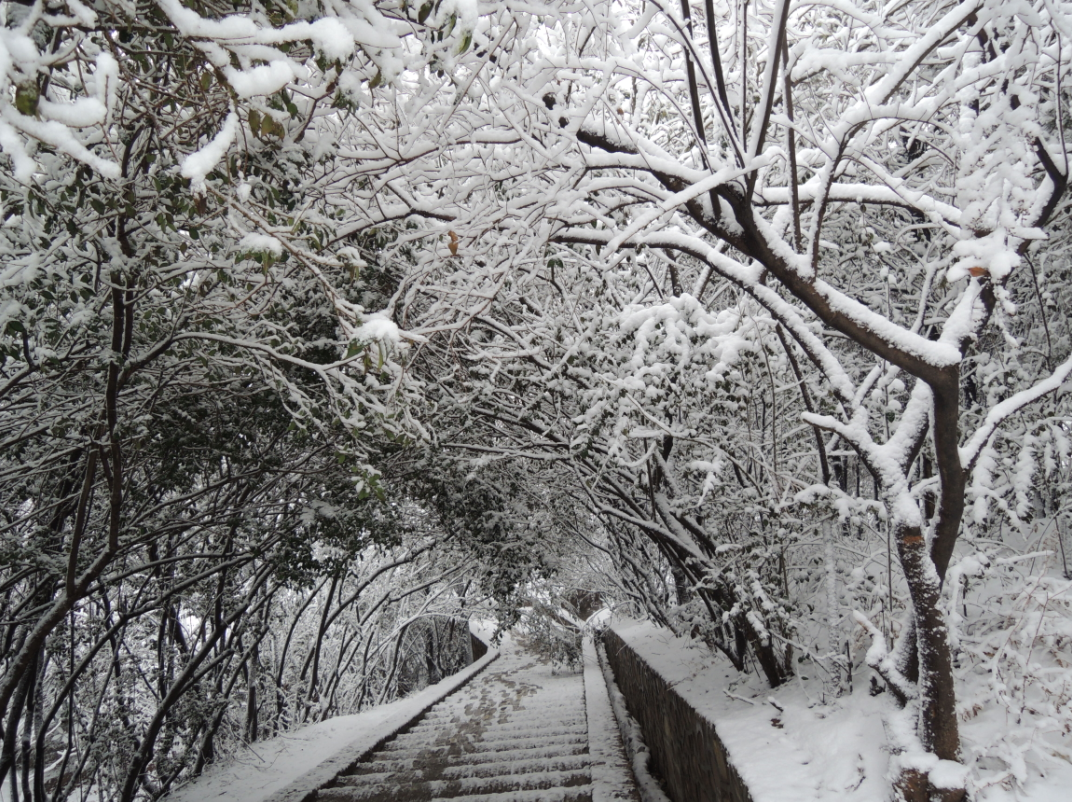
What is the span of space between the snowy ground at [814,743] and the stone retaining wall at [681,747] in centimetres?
11

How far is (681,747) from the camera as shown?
15.1 ft

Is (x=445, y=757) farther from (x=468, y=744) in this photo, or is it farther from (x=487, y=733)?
(x=487, y=733)

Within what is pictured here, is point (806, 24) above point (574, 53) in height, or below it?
above

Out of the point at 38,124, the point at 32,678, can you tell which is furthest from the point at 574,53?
the point at 32,678

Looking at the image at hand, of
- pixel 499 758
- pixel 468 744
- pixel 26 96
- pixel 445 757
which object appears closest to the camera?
pixel 26 96

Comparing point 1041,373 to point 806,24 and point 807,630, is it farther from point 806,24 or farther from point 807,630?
point 806,24

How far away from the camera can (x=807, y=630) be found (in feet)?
13.1

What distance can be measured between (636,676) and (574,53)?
7.16 meters

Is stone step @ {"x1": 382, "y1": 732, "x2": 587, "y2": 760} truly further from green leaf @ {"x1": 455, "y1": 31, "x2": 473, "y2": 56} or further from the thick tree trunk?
green leaf @ {"x1": 455, "y1": 31, "x2": 473, "y2": 56}

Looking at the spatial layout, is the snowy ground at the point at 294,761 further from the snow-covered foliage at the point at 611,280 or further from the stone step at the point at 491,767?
the snow-covered foliage at the point at 611,280

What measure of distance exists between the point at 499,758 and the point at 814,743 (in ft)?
15.8

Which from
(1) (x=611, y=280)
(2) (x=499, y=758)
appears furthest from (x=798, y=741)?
(2) (x=499, y=758)

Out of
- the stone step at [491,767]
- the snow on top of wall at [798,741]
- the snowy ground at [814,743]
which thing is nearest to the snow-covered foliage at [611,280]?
the snowy ground at [814,743]

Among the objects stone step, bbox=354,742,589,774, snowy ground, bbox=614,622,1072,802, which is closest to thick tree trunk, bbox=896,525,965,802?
snowy ground, bbox=614,622,1072,802
